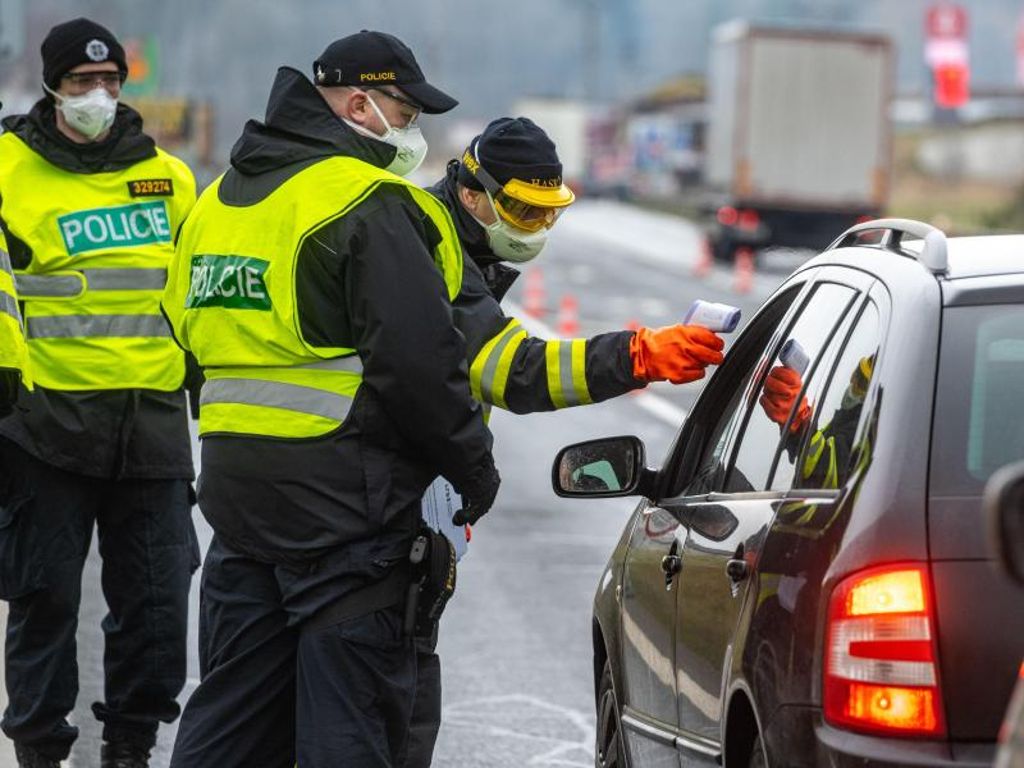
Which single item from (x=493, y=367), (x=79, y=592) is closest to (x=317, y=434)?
(x=493, y=367)

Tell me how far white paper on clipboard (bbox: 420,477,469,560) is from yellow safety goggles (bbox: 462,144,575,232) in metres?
0.60

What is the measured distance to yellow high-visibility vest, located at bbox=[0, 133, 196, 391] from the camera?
6277 mm

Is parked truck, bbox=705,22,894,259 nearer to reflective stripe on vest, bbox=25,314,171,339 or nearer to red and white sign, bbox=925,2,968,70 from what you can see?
red and white sign, bbox=925,2,968,70

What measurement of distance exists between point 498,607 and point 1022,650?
256 inches

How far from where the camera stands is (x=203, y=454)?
464 cm

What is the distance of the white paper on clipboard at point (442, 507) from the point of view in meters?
4.79

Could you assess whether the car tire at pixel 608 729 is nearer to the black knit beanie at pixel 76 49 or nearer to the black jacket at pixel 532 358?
the black jacket at pixel 532 358

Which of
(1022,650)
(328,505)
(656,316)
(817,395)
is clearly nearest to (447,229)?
(328,505)

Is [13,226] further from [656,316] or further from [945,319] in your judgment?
[656,316]

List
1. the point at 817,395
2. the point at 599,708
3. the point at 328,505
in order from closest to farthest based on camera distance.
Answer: the point at 817,395
the point at 328,505
the point at 599,708

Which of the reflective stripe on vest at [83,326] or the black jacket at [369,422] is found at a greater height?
the black jacket at [369,422]

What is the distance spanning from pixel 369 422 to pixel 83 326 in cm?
205

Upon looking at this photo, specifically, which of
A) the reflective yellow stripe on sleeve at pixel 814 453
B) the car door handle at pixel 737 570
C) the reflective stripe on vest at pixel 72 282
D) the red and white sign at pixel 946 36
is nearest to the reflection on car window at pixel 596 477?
the car door handle at pixel 737 570

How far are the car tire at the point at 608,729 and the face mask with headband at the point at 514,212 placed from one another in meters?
0.95
